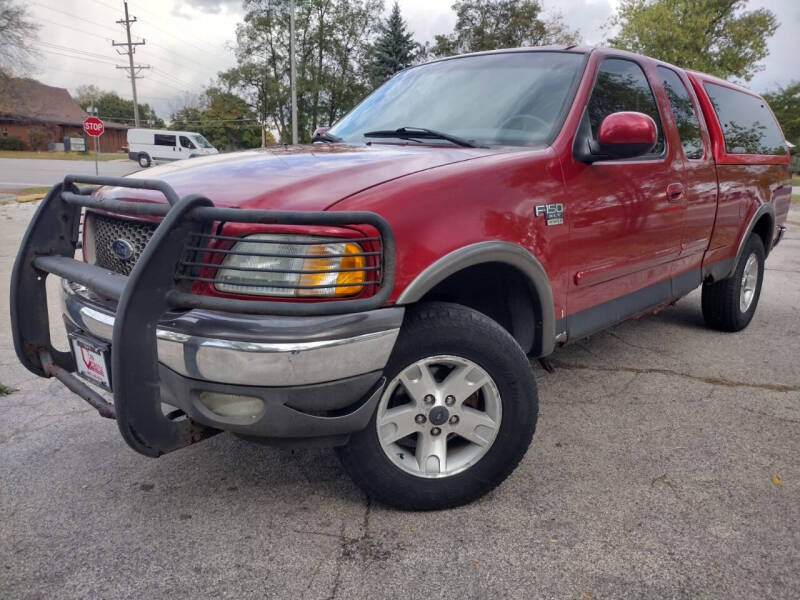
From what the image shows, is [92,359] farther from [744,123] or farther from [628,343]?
[744,123]

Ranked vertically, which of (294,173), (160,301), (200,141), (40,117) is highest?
(40,117)

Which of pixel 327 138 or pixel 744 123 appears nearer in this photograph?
pixel 327 138

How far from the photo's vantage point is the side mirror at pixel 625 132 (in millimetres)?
2736

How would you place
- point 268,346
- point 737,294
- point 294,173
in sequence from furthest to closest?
point 737,294, point 294,173, point 268,346

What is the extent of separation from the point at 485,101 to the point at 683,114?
1.49 metres

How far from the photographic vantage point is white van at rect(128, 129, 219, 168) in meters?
34.4

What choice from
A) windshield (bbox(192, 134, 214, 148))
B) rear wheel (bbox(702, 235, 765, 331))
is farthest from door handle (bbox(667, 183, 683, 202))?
windshield (bbox(192, 134, 214, 148))

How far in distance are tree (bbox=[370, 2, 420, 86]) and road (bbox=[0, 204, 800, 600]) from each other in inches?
1677

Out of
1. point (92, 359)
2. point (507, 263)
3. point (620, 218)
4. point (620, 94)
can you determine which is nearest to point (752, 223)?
point (620, 94)

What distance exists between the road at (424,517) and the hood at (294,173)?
3.94ft

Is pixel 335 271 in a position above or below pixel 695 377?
above

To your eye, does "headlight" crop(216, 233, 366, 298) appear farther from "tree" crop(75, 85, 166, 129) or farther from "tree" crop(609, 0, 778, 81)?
"tree" crop(75, 85, 166, 129)

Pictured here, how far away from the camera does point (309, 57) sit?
145 feet

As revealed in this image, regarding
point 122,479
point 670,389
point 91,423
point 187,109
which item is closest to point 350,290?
point 122,479
